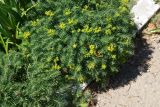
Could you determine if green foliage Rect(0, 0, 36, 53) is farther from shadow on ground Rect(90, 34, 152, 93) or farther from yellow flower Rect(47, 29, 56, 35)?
shadow on ground Rect(90, 34, 152, 93)

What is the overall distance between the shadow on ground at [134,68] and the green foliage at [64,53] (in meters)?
0.29

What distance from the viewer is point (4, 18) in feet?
19.1

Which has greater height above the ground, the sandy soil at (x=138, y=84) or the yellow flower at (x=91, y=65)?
the yellow flower at (x=91, y=65)

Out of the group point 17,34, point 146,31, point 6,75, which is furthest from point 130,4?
point 6,75

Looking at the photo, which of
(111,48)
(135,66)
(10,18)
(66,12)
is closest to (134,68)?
(135,66)

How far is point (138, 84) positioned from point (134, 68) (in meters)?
0.26

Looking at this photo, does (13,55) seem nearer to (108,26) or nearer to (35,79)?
(35,79)

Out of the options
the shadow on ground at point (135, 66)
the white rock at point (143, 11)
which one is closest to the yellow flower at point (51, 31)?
the shadow on ground at point (135, 66)

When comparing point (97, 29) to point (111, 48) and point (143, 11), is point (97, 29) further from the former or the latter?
point (143, 11)

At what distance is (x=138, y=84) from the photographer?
594cm

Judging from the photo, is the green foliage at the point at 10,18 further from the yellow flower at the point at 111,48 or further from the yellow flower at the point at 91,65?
the yellow flower at the point at 111,48

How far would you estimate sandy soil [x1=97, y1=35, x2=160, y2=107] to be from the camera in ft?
19.0

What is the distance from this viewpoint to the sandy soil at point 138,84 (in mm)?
5793

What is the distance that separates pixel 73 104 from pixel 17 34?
1.06 m
